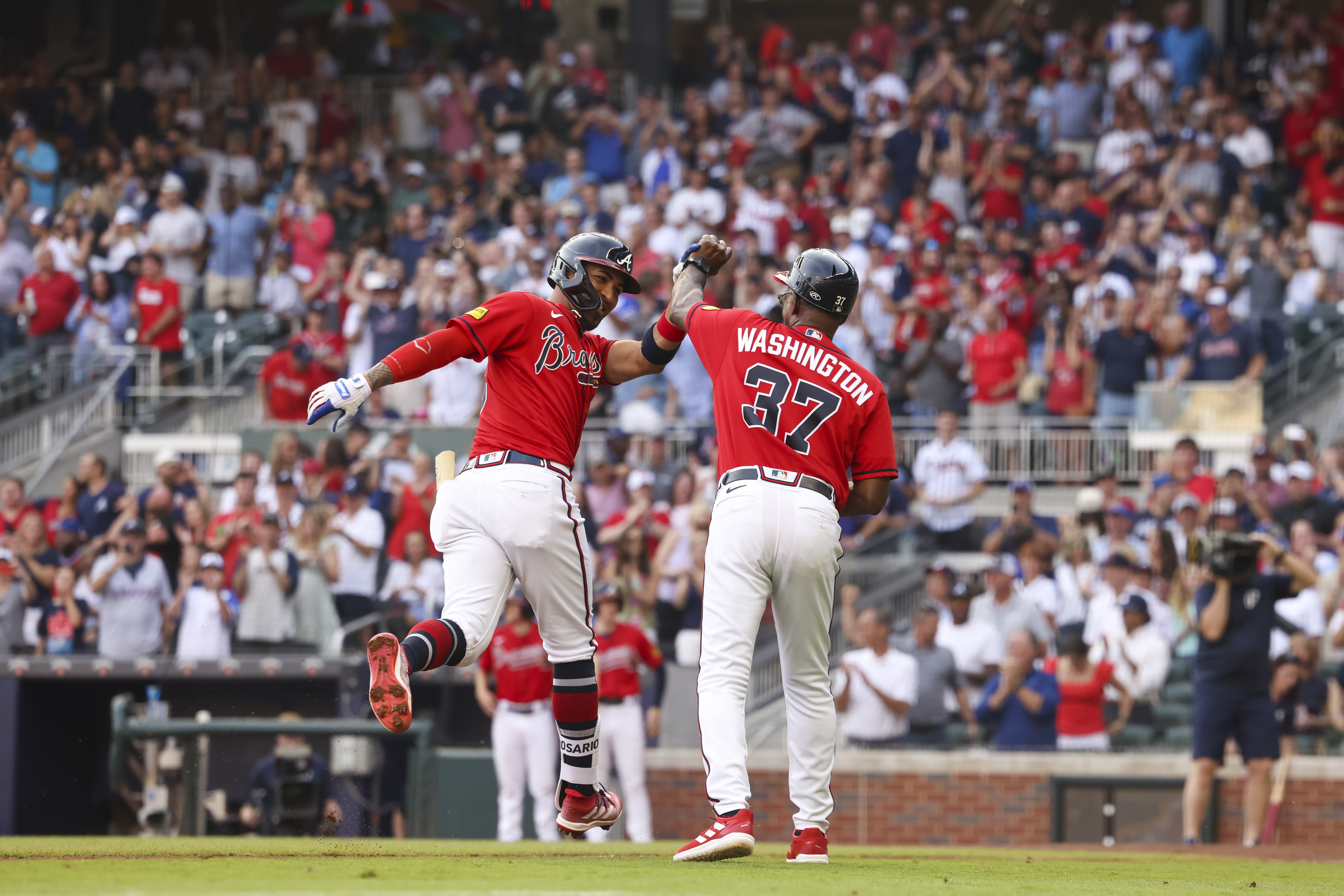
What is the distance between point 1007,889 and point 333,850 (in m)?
2.82

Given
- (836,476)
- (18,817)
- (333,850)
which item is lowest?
(18,817)

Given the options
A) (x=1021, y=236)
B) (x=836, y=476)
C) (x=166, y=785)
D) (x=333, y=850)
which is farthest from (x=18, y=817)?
(x=1021, y=236)

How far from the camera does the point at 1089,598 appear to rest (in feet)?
39.5

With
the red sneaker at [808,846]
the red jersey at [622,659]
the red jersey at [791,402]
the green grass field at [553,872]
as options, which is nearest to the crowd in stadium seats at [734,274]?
the red jersey at [622,659]

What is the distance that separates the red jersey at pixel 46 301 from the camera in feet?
54.5

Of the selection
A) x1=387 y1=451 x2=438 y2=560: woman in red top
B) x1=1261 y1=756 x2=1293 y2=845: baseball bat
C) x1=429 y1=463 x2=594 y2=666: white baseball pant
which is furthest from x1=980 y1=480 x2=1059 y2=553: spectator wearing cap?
x1=429 y1=463 x2=594 y2=666: white baseball pant

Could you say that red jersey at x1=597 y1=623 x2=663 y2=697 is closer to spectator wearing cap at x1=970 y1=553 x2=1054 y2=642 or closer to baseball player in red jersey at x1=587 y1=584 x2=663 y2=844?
baseball player in red jersey at x1=587 y1=584 x2=663 y2=844

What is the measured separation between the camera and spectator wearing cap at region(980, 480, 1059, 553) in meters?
12.6

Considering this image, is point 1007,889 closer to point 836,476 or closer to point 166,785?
point 836,476

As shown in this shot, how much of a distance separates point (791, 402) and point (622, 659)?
17.5ft

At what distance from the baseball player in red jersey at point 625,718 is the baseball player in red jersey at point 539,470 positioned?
168 inches

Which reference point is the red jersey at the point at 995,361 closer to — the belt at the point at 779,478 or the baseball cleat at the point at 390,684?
the belt at the point at 779,478

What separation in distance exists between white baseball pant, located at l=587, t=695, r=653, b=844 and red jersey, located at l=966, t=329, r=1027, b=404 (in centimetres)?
481

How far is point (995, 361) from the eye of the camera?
47.1 feet
